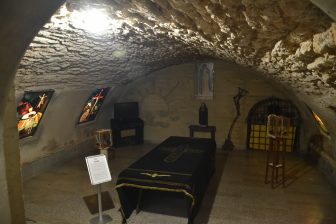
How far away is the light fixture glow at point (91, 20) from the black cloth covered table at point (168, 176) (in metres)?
2.44

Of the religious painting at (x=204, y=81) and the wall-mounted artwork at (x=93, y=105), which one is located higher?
the religious painting at (x=204, y=81)

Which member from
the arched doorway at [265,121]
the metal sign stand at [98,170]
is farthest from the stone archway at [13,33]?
the arched doorway at [265,121]

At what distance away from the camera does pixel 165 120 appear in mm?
9836

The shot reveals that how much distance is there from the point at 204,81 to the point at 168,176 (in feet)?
18.6

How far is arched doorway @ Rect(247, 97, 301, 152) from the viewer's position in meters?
8.66

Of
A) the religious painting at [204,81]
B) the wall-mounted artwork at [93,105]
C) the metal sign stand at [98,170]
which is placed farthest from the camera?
the religious painting at [204,81]

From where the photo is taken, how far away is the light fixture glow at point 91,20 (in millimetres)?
2877

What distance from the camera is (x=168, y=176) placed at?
433cm

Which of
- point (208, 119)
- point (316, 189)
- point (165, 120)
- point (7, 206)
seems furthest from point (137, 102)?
point (7, 206)

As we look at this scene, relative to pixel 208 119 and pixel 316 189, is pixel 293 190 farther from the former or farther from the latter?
pixel 208 119

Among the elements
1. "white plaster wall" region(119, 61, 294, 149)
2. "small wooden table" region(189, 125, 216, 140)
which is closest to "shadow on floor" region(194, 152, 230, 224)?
"small wooden table" region(189, 125, 216, 140)

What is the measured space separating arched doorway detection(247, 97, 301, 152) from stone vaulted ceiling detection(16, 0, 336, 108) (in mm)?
5043

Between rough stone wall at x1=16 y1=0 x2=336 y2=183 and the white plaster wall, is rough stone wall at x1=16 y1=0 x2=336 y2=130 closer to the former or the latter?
rough stone wall at x1=16 y1=0 x2=336 y2=183

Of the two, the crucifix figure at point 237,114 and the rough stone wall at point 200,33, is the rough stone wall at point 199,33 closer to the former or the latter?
the rough stone wall at point 200,33
